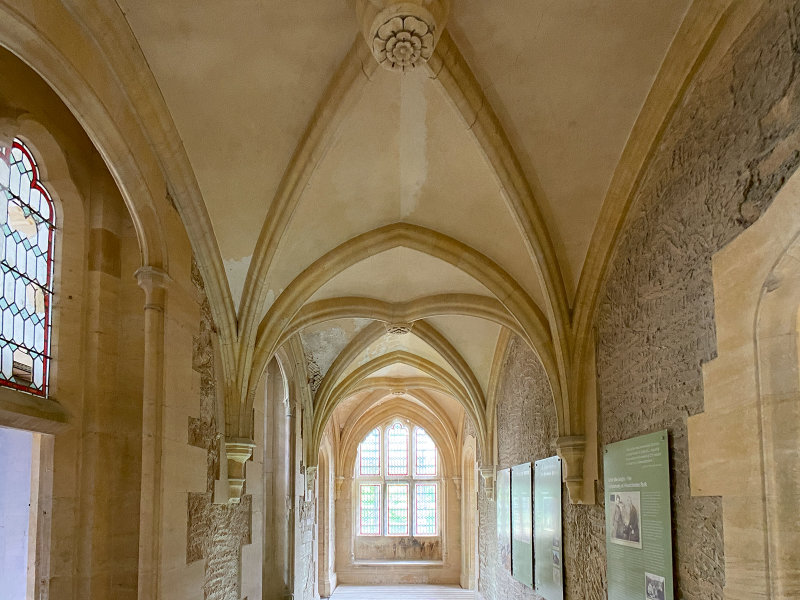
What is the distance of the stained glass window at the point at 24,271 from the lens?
3.96 metres

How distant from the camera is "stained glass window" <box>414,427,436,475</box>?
736 inches

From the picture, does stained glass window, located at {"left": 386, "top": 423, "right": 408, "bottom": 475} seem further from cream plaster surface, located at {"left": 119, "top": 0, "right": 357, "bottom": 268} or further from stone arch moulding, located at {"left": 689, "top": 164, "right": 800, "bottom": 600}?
stone arch moulding, located at {"left": 689, "top": 164, "right": 800, "bottom": 600}

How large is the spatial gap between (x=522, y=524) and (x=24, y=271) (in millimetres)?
5779

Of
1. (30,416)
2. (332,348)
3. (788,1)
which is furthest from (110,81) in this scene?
(332,348)

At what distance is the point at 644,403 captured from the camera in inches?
174

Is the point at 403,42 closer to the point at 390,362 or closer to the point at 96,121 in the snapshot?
the point at 96,121

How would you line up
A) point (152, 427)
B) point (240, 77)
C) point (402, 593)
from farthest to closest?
point (402, 593)
point (240, 77)
point (152, 427)

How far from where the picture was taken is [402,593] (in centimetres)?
1552

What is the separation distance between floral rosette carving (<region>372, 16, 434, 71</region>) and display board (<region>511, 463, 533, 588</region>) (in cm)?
487

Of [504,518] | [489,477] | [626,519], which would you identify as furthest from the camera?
[489,477]

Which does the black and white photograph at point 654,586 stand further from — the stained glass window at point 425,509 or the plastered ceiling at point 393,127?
the stained glass window at point 425,509

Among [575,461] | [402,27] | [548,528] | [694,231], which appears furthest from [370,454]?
[402,27]

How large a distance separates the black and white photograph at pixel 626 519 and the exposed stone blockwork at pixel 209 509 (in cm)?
269

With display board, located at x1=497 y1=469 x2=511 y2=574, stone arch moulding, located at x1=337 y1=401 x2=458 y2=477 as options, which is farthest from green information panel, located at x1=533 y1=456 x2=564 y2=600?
stone arch moulding, located at x1=337 y1=401 x2=458 y2=477
